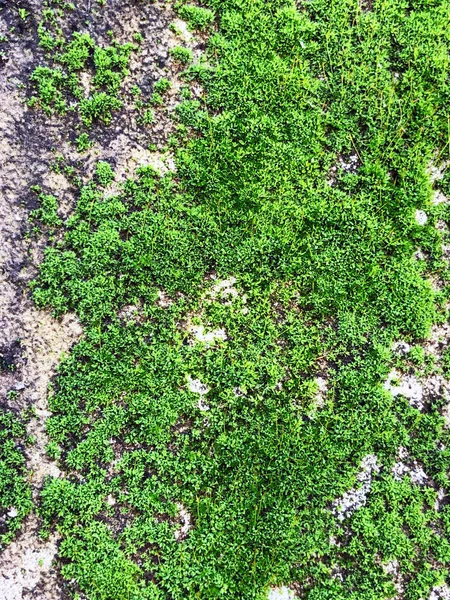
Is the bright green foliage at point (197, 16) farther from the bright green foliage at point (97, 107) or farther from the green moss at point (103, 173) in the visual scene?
the green moss at point (103, 173)

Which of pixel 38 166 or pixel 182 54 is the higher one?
pixel 182 54

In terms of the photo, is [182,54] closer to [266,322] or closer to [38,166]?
[38,166]

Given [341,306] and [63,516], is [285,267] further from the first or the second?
[63,516]

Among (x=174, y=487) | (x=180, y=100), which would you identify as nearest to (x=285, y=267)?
(x=180, y=100)

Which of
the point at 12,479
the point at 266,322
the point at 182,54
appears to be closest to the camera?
the point at 12,479

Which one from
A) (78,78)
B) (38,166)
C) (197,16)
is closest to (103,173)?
(38,166)
